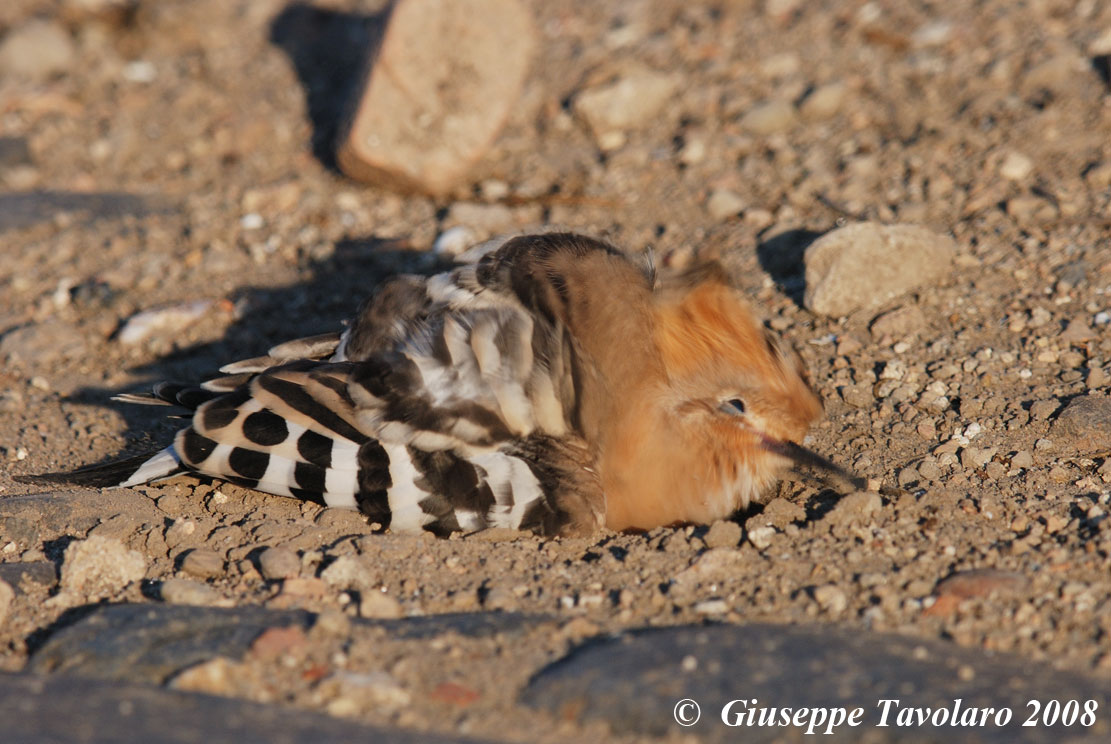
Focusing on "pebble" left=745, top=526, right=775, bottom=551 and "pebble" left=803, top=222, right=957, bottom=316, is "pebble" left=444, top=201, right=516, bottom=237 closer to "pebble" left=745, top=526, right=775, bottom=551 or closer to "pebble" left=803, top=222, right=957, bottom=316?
"pebble" left=803, top=222, right=957, bottom=316

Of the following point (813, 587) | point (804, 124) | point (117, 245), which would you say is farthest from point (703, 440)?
point (117, 245)

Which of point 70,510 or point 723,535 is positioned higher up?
point 723,535

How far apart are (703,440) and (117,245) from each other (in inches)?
123

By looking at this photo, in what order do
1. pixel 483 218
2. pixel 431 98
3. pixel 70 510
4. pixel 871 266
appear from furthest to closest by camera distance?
pixel 431 98 → pixel 483 218 → pixel 871 266 → pixel 70 510

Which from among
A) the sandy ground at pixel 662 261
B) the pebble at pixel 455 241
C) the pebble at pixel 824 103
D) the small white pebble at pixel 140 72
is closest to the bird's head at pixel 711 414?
the sandy ground at pixel 662 261

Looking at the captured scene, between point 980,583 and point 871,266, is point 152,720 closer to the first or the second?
point 980,583

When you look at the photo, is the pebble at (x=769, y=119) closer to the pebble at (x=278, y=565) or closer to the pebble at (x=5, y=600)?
the pebble at (x=278, y=565)

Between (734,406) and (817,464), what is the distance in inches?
12.4

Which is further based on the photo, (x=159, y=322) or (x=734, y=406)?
(x=159, y=322)

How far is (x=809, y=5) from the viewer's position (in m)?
6.07

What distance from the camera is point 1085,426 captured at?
3.46 m

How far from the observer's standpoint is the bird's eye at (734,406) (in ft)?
11.5
